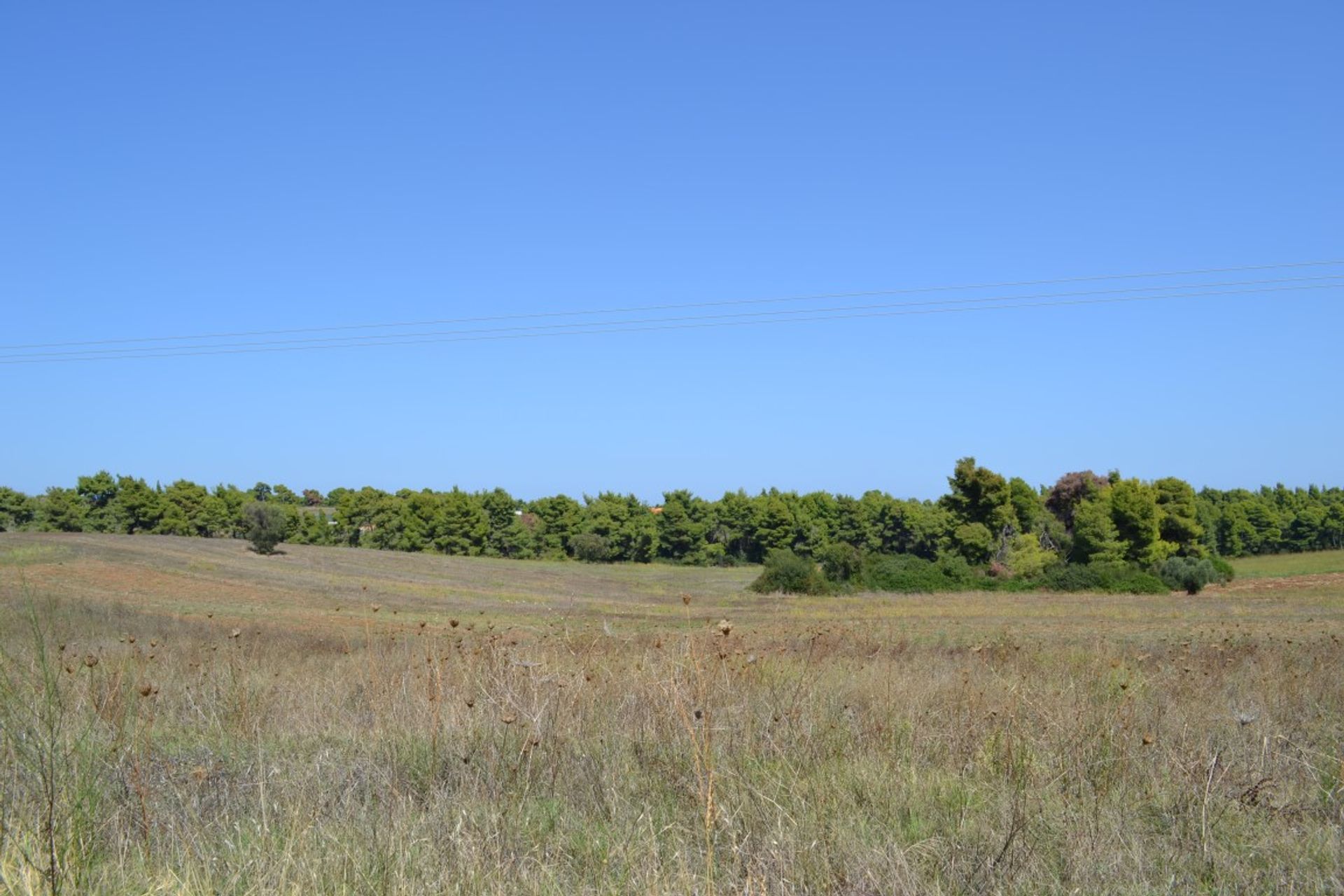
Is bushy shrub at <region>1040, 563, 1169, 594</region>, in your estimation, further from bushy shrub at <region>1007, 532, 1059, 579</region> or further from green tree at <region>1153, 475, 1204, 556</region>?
green tree at <region>1153, 475, 1204, 556</region>

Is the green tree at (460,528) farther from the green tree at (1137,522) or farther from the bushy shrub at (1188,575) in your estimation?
the bushy shrub at (1188,575)

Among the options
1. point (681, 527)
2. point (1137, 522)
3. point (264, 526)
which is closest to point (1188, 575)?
point (1137, 522)

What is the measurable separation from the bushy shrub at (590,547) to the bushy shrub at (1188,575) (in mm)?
41774

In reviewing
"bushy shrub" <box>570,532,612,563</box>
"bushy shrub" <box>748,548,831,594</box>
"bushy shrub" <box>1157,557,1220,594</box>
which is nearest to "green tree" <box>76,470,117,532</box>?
"bushy shrub" <box>570,532,612,563</box>

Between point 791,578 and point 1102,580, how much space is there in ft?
52.3

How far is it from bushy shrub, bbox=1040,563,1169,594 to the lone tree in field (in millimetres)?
43590

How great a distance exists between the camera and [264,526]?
198ft

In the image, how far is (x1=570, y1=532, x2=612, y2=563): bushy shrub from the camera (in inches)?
3211

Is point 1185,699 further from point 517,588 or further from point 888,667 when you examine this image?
point 517,588

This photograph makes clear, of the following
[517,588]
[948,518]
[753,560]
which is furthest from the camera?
[753,560]

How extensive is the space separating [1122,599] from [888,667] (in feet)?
134

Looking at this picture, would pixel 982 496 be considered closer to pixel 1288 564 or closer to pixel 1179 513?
pixel 1179 513

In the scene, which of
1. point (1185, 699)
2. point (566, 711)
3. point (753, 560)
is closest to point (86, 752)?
point (566, 711)

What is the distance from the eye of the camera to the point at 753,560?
8519 cm
